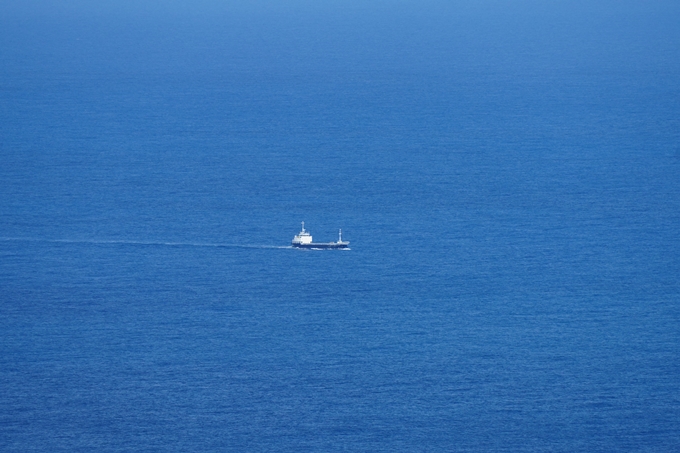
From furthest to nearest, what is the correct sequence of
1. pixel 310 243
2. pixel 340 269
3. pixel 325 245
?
pixel 310 243 < pixel 325 245 < pixel 340 269

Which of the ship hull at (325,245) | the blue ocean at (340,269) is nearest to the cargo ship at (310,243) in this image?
the ship hull at (325,245)

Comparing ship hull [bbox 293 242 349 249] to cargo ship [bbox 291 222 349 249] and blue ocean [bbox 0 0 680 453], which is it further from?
blue ocean [bbox 0 0 680 453]

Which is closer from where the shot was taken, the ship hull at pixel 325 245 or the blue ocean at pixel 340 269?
the blue ocean at pixel 340 269

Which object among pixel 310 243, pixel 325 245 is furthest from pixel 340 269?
pixel 310 243

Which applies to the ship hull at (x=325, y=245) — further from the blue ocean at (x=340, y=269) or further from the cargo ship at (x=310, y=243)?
the blue ocean at (x=340, y=269)

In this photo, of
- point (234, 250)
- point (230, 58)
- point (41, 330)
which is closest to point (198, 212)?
point (234, 250)

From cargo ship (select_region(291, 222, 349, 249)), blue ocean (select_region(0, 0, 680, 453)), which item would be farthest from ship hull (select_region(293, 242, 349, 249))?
blue ocean (select_region(0, 0, 680, 453))

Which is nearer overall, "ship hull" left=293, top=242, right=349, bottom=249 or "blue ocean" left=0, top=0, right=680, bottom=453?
"blue ocean" left=0, top=0, right=680, bottom=453

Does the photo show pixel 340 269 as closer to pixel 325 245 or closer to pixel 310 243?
pixel 325 245

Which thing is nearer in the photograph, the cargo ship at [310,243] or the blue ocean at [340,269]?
the blue ocean at [340,269]
